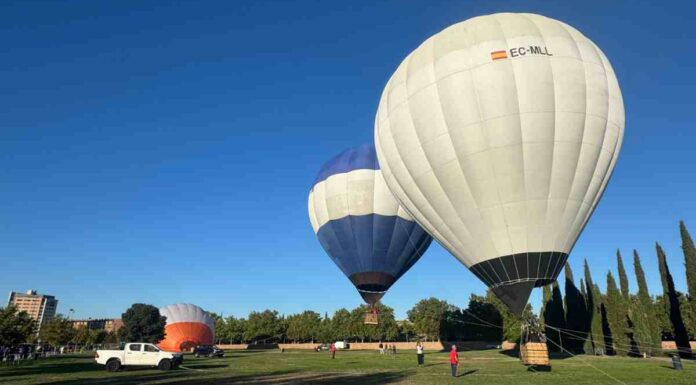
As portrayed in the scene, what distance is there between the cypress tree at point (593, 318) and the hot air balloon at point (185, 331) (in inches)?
1742

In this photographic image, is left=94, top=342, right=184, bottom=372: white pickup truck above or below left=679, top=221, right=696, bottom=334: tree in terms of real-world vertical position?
below

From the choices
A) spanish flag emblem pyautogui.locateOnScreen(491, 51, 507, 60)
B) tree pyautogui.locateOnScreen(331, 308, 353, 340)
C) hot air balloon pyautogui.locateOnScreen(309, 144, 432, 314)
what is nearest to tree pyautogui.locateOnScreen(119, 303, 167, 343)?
hot air balloon pyautogui.locateOnScreen(309, 144, 432, 314)

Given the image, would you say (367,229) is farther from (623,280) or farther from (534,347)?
(623,280)

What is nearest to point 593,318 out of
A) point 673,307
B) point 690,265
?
point 673,307

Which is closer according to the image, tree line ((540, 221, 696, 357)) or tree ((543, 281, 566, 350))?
tree line ((540, 221, 696, 357))

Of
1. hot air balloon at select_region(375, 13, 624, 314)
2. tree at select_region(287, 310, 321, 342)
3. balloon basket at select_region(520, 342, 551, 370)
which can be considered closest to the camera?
hot air balloon at select_region(375, 13, 624, 314)

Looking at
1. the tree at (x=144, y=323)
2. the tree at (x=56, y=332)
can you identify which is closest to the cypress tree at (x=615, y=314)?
the tree at (x=144, y=323)

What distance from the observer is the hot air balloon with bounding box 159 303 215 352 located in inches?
2175

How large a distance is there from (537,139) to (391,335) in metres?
68.5

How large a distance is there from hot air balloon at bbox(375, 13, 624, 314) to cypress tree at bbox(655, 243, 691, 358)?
94.6ft

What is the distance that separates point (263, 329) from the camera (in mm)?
91500

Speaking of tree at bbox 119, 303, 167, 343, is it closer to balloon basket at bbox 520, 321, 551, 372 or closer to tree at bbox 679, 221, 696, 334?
balloon basket at bbox 520, 321, 551, 372

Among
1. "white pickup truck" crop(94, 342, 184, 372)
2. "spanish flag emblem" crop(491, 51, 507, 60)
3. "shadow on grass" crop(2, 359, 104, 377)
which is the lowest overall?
"shadow on grass" crop(2, 359, 104, 377)

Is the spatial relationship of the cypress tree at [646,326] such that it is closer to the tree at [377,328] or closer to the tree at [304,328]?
the tree at [377,328]
